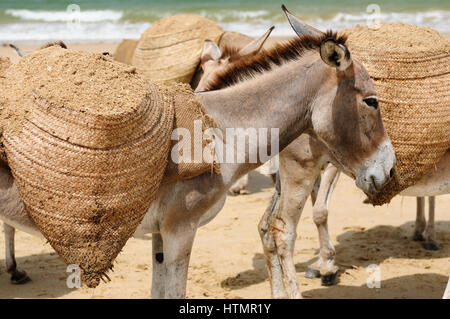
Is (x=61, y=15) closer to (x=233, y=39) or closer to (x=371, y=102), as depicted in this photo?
(x=233, y=39)

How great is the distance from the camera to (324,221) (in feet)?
19.3

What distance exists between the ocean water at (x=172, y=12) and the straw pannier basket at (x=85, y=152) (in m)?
18.4

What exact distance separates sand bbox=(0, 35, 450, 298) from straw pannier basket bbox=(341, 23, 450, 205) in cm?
148

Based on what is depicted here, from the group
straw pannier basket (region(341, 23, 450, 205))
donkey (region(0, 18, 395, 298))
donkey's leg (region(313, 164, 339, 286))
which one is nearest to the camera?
donkey (region(0, 18, 395, 298))

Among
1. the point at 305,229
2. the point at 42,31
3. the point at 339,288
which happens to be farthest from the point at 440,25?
the point at 339,288

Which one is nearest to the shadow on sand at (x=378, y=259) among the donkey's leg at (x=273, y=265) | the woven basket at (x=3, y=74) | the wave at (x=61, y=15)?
the donkey's leg at (x=273, y=265)

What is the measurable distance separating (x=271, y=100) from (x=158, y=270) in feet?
4.76

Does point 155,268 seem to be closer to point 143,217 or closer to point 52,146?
point 143,217

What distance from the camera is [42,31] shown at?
79.6 ft

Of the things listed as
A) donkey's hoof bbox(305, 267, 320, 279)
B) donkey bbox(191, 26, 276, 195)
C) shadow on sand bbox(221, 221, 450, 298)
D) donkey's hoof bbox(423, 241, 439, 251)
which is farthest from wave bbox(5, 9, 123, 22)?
donkey's hoof bbox(305, 267, 320, 279)

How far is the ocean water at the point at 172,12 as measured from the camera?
23.4 m

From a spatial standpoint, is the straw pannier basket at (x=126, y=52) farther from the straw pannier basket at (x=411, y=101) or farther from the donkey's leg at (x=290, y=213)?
the straw pannier basket at (x=411, y=101)

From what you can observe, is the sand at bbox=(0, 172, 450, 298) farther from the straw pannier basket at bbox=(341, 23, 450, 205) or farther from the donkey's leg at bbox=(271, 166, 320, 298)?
the straw pannier basket at bbox=(341, 23, 450, 205)

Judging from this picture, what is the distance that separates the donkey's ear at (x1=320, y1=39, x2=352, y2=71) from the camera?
3.58m
